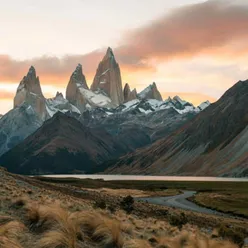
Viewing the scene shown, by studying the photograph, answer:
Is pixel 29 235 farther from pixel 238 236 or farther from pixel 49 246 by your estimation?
pixel 238 236

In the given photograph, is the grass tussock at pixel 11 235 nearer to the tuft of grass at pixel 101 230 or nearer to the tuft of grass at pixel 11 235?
the tuft of grass at pixel 11 235

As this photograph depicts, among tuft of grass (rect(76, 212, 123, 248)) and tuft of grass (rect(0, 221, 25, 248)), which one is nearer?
tuft of grass (rect(0, 221, 25, 248))

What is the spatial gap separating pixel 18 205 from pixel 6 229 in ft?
26.8

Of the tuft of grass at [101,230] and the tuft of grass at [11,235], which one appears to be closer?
the tuft of grass at [11,235]

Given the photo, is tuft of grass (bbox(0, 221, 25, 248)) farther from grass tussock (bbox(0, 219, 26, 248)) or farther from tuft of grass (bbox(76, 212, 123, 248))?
tuft of grass (bbox(76, 212, 123, 248))

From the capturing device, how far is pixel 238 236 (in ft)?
110

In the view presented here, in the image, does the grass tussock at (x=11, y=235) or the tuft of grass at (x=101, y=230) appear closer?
the grass tussock at (x=11, y=235)

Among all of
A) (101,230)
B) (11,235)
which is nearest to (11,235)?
(11,235)

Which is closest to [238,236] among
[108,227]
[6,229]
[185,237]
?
[185,237]

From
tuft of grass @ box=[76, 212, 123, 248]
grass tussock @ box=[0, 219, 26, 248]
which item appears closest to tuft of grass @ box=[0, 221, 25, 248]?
grass tussock @ box=[0, 219, 26, 248]

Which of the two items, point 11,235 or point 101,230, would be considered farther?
point 101,230

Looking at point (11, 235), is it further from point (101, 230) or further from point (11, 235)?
point (101, 230)

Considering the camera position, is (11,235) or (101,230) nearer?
(11,235)

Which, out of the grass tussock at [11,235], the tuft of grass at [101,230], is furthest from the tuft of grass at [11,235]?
the tuft of grass at [101,230]
